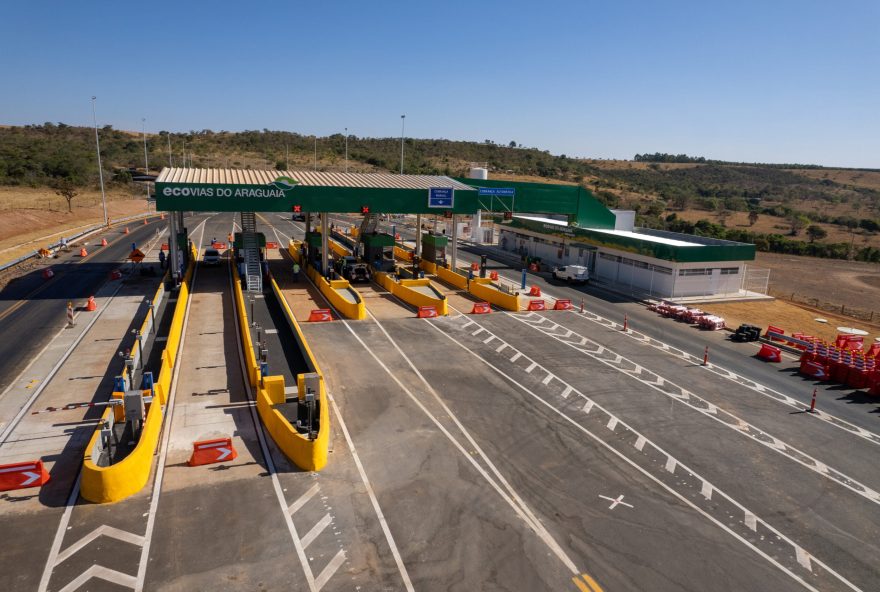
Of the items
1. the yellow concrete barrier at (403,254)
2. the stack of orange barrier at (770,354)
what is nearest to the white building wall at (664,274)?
the stack of orange barrier at (770,354)

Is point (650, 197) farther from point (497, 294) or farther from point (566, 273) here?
point (497, 294)

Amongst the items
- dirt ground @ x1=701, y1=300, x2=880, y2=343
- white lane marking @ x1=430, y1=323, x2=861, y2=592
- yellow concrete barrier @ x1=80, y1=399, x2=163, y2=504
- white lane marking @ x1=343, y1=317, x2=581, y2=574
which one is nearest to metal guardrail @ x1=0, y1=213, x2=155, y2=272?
white lane marking @ x1=343, y1=317, x2=581, y2=574

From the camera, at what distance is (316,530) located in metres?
12.5

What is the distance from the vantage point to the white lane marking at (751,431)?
1560 cm

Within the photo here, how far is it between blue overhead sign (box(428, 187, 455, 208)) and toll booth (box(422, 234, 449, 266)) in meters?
6.06

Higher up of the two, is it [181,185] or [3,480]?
[181,185]

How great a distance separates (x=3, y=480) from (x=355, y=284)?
1147 inches

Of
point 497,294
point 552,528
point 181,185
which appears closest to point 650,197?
point 497,294

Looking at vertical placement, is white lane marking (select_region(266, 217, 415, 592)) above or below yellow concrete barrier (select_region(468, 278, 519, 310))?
below

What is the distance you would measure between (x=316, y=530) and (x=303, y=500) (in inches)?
51.4

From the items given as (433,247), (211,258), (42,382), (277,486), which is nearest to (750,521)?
(277,486)

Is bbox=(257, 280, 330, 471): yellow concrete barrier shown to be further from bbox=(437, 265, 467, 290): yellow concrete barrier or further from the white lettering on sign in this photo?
bbox=(437, 265, 467, 290): yellow concrete barrier

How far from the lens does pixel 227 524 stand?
12.5 m

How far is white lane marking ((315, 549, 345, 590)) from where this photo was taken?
10.9m
